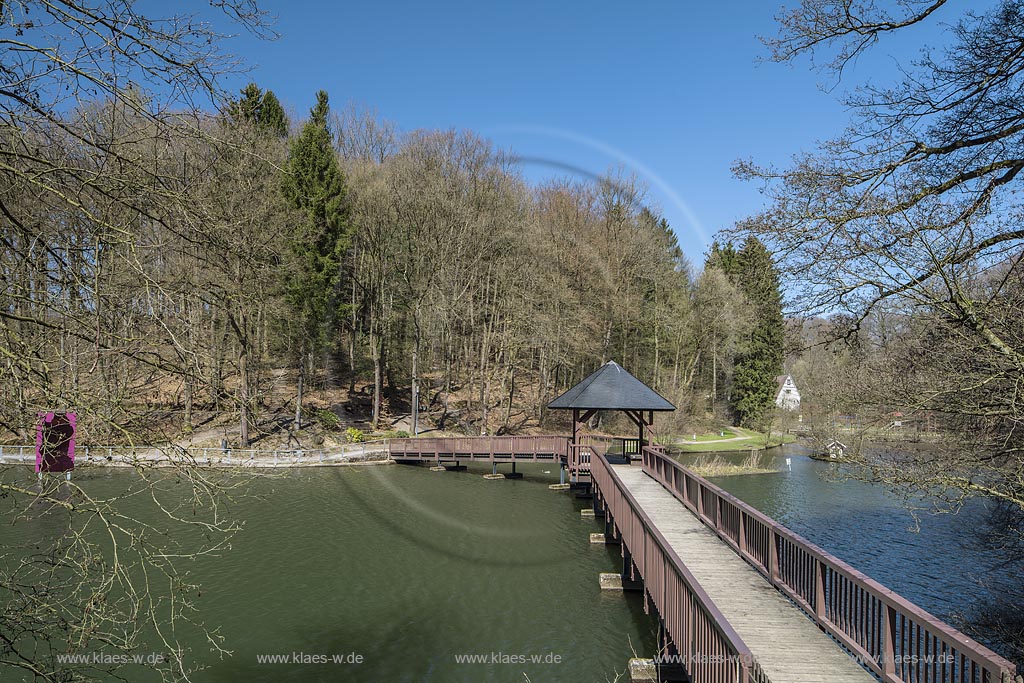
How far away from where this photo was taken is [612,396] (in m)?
20.0

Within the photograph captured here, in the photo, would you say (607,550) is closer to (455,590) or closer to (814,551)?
(455,590)

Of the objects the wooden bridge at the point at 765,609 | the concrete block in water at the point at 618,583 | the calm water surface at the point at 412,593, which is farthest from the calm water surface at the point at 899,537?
the calm water surface at the point at 412,593

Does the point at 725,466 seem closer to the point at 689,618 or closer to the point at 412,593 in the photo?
the point at 412,593

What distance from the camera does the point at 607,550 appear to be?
15.3 meters

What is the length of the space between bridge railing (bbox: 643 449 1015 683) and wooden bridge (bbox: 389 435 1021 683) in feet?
0.04

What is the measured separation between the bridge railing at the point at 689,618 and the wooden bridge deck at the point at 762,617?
1.78ft

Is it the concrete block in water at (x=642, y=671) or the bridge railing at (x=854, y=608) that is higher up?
the bridge railing at (x=854, y=608)

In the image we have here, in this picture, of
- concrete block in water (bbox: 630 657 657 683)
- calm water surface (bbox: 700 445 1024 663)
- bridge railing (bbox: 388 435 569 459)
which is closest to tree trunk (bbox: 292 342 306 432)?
bridge railing (bbox: 388 435 569 459)

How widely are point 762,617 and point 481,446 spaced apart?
19477 mm

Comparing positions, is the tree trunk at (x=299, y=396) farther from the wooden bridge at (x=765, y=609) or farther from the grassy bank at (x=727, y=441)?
the wooden bridge at (x=765, y=609)

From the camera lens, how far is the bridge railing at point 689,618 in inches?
195

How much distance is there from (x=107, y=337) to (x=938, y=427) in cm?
1052

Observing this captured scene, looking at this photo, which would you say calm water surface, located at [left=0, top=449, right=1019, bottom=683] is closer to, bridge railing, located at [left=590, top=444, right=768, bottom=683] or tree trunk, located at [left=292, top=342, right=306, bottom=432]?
bridge railing, located at [left=590, top=444, right=768, bottom=683]

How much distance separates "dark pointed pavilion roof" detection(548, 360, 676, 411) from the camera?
1933 cm
